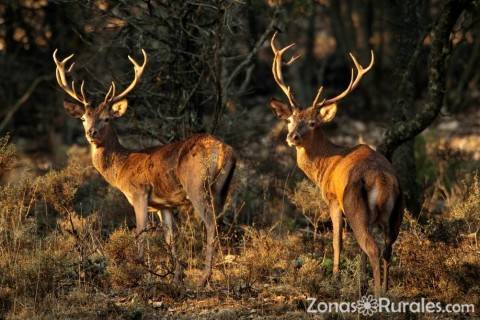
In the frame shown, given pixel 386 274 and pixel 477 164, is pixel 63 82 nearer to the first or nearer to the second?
pixel 386 274

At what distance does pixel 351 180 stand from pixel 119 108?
339 centimetres

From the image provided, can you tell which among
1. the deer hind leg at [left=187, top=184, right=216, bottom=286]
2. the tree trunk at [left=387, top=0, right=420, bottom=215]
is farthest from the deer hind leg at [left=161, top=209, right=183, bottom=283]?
the tree trunk at [left=387, top=0, right=420, bottom=215]

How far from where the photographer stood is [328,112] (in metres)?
10.6

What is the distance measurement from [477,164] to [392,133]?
4.23 m

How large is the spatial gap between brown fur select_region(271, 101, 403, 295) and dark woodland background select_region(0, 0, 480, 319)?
0.41 m

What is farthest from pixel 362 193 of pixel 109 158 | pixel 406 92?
pixel 406 92

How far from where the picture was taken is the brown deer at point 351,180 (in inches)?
345

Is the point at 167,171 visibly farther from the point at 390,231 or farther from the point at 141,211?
the point at 390,231

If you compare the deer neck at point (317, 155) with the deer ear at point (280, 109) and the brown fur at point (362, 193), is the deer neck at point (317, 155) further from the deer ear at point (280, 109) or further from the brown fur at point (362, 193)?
the deer ear at point (280, 109)

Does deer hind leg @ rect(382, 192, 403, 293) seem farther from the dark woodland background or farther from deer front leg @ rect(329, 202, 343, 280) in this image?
deer front leg @ rect(329, 202, 343, 280)

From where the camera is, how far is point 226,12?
11.2m

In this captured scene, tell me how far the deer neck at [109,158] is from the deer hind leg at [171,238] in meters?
0.78

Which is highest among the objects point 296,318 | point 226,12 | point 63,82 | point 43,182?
point 226,12

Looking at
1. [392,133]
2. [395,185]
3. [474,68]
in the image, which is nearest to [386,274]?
[395,185]
